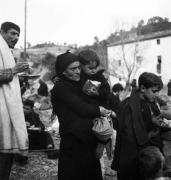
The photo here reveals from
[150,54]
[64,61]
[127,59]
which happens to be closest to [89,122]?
[64,61]

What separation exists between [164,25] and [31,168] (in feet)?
143

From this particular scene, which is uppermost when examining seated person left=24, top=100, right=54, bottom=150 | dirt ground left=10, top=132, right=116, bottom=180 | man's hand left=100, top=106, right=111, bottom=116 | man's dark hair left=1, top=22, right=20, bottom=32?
man's dark hair left=1, top=22, right=20, bottom=32

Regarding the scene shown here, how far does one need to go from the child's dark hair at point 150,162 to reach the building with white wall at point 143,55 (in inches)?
1300

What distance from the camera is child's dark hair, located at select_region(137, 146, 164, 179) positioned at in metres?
2.43

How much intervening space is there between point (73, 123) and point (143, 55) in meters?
37.2

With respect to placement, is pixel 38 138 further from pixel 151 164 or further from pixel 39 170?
pixel 151 164

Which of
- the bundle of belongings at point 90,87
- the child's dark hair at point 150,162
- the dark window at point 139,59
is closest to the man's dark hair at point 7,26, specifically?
the bundle of belongings at point 90,87

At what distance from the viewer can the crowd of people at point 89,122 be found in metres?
2.26

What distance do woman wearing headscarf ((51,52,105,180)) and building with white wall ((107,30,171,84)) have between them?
33.1 metres

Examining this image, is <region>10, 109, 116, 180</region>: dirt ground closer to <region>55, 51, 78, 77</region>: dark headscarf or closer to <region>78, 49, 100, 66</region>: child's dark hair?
<region>78, 49, 100, 66</region>: child's dark hair

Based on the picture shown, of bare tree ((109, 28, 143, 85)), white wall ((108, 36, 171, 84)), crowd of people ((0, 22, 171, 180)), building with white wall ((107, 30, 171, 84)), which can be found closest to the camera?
crowd of people ((0, 22, 171, 180))

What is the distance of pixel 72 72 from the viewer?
2.47m

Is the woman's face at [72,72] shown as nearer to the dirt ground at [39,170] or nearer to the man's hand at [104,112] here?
the man's hand at [104,112]

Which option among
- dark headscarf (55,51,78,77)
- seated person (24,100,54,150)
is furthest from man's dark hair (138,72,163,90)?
seated person (24,100,54,150)
